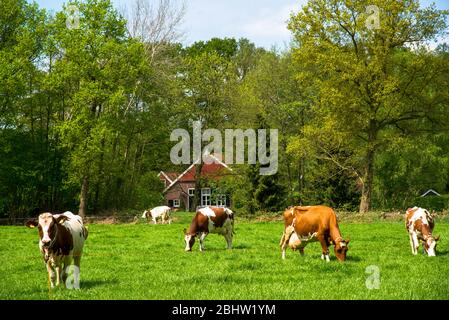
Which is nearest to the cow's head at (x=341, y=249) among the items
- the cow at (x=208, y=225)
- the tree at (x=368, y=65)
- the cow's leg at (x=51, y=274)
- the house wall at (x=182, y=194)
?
the cow at (x=208, y=225)

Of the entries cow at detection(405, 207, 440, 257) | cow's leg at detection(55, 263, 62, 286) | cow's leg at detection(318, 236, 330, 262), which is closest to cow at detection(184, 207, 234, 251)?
cow's leg at detection(318, 236, 330, 262)

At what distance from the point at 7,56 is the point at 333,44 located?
2258 cm

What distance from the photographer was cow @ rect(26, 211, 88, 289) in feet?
40.2

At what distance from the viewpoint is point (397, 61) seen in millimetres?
41531

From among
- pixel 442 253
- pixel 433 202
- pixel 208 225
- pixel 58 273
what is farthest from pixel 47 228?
pixel 433 202

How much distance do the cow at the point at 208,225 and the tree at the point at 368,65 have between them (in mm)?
21069

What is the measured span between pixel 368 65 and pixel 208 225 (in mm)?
22994

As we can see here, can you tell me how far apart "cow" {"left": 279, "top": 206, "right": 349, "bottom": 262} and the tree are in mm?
23322

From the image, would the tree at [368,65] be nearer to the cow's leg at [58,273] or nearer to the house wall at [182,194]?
the cow's leg at [58,273]

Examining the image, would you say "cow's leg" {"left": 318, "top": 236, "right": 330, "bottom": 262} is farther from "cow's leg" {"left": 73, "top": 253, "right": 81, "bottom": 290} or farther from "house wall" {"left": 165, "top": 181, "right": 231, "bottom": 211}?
"house wall" {"left": 165, "top": 181, "right": 231, "bottom": 211}

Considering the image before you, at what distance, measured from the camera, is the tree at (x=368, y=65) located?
39.9 m

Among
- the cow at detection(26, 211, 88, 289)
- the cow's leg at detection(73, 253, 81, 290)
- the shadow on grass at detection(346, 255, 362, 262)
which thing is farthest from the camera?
the shadow on grass at detection(346, 255, 362, 262)
